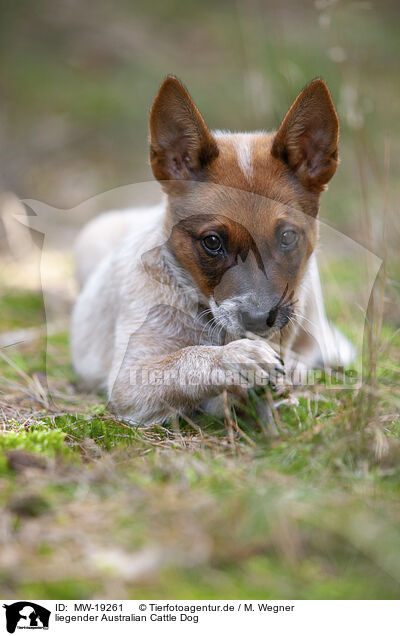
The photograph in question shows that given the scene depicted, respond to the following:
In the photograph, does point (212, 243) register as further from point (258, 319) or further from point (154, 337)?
point (154, 337)

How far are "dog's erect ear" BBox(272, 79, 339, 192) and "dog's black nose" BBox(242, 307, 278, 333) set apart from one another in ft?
3.01

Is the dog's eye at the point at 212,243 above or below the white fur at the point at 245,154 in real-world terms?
below

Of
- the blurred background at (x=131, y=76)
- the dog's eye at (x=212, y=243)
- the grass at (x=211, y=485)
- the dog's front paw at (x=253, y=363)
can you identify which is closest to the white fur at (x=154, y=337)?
the dog's front paw at (x=253, y=363)

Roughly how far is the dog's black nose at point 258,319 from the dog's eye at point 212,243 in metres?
0.43

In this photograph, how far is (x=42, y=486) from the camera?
237cm

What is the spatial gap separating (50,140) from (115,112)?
160 cm

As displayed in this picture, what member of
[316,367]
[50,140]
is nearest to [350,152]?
[50,140]

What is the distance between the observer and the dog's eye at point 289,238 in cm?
348

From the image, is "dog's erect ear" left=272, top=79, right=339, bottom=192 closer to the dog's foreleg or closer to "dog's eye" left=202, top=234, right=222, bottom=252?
"dog's eye" left=202, top=234, right=222, bottom=252

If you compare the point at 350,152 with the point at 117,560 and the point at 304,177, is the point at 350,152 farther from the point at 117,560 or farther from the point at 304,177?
the point at 117,560

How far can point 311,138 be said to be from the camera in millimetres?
3619

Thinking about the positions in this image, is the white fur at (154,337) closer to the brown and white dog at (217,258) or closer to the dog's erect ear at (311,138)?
the brown and white dog at (217,258)
